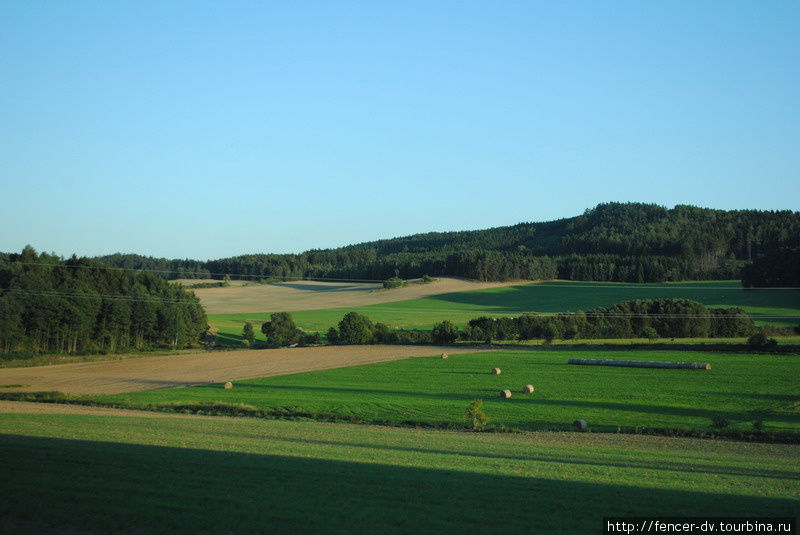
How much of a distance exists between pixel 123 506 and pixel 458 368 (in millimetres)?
38674

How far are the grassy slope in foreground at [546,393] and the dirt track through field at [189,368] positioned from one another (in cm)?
361

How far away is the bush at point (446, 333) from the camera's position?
212 feet

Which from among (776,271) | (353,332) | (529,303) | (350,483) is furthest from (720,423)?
(776,271)

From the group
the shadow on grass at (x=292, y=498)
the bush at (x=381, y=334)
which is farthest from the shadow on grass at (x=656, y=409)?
the bush at (x=381, y=334)

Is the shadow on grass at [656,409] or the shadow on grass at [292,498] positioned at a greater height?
the shadow on grass at [292,498]

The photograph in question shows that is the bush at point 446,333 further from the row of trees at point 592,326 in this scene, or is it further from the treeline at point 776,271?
the treeline at point 776,271

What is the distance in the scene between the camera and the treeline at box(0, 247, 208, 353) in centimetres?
5988

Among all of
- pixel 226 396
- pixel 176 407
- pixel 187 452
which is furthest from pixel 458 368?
pixel 187 452

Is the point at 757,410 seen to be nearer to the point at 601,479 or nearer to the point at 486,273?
the point at 601,479

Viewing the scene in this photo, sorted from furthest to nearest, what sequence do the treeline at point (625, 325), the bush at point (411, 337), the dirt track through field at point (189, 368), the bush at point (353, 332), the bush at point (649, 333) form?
the bush at point (353, 332) < the bush at point (411, 337) < the treeline at point (625, 325) < the bush at point (649, 333) < the dirt track through field at point (189, 368)

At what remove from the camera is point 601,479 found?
43.5 feet

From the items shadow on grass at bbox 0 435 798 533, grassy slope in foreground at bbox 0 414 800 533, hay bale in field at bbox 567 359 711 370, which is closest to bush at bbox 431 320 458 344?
hay bale in field at bbox 567 359 711 370

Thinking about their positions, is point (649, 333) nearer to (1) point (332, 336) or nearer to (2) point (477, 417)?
(1) point (332, 336)

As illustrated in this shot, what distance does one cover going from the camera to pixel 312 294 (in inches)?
4043
